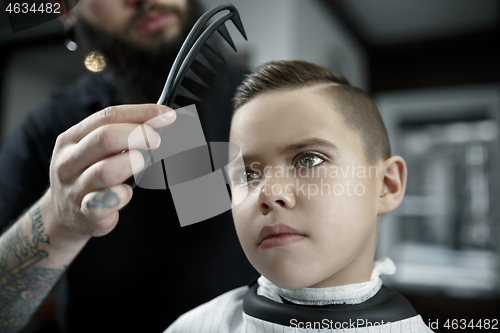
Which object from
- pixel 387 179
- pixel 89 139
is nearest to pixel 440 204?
pixel 387 179

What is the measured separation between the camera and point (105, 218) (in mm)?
270

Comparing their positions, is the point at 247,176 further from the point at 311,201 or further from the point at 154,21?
the point at 154,21

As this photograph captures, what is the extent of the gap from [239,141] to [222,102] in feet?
0.30

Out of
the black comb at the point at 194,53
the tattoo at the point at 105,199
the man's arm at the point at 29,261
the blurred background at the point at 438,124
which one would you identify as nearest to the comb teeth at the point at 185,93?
the black comb at the point at 194,53

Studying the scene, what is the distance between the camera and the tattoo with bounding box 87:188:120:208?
245mm

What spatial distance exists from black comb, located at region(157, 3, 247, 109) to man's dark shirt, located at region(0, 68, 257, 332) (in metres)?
0.06

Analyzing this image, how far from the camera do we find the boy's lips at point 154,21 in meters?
0.35

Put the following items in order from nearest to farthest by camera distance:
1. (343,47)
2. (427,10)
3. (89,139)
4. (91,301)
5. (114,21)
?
(89,139)
(114,21)
(91,301)
(343,47)
(427,10)

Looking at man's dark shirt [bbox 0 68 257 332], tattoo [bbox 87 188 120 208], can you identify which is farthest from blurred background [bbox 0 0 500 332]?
tattoo [bbox 87 188 120 208]

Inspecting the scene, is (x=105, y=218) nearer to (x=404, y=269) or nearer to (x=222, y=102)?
(x=222, y=102)

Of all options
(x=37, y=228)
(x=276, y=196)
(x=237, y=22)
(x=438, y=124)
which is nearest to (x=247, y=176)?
(x=276, y=196)

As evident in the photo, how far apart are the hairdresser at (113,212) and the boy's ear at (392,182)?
0.61ft

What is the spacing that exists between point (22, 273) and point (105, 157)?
269mm

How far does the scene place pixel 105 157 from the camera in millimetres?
261
